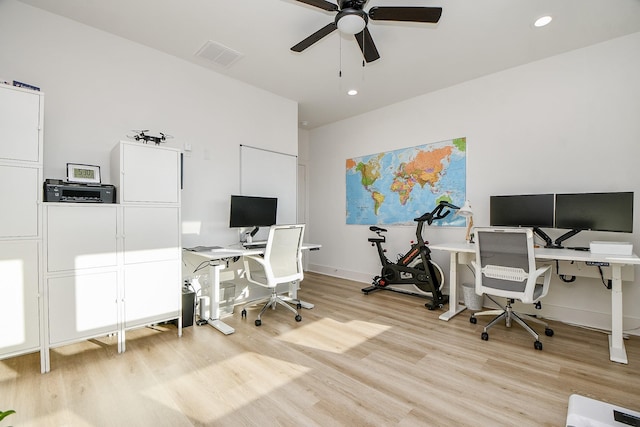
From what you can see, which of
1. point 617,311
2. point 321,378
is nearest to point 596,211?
point 617,311

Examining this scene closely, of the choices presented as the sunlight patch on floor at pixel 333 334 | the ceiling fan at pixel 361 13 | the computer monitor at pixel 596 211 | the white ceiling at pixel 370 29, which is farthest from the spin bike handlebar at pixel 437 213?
the ceiling fan at pixel 361 13

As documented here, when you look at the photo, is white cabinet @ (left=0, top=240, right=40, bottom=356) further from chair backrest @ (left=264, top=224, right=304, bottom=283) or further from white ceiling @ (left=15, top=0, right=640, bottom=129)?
white ceiling @ (left=15, top=0, right=640, bottom=129)

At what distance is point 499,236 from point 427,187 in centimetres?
165

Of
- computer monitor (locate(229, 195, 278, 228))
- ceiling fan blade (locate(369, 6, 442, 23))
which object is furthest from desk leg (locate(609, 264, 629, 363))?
computer monitor (locate(229, 195, 278, 228))

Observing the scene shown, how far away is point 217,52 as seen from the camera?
10.8ft

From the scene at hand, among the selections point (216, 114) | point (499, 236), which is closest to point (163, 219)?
point (216, 114)

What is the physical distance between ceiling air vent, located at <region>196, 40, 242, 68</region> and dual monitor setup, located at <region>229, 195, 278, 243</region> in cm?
162

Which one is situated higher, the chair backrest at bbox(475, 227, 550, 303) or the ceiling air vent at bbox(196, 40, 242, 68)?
the ceiling air vent at bbox(196, 40, 242, 68)

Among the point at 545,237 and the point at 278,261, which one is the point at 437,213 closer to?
the point at 545,237

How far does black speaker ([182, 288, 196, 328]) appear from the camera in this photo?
3.10 m

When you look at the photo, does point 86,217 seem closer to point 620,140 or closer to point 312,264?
point 312,264

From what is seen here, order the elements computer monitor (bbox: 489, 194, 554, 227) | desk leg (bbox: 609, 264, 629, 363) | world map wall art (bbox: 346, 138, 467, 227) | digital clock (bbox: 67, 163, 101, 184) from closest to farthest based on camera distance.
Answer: desk leg (bbox: 609, 264, 629, 363) < digital clock (bbox: 67, 163, 101, 184) < computer monitor (bbox: 489, 194, 554, 227) < world map wall art (bbox: 346, 138, 467, 227)

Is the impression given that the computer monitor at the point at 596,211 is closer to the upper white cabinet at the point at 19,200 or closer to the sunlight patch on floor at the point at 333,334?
the sunlight patch on floor at the point at 333,334

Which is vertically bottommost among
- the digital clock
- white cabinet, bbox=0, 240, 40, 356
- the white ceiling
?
white cabinet, bbox=0, 240, 40, 356
